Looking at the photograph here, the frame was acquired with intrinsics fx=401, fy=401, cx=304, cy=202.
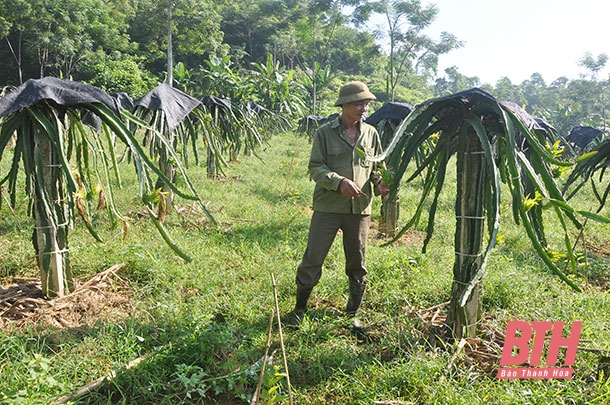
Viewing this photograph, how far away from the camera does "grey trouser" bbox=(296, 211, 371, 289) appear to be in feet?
9.24

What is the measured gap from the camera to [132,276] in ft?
11.1

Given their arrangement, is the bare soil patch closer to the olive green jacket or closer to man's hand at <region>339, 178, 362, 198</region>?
the olive green jacket

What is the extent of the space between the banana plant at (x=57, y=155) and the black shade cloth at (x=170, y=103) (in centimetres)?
129

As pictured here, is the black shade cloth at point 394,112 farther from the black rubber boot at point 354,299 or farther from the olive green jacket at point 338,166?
Result: the black rubber boot at point 354,299

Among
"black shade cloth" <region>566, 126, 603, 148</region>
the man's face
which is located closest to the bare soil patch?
the man's face

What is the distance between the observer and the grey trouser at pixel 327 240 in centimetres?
282

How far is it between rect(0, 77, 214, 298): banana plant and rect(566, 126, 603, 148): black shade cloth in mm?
11609

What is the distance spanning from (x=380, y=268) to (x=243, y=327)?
58.6 inches

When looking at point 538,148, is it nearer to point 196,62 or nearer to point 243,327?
point 243,327

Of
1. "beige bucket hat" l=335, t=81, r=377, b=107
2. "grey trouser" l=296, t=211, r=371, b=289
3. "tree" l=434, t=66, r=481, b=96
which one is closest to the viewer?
"beige bucket hat" l=335, t=81, r=377, b=107

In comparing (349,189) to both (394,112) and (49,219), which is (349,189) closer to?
(49,219)

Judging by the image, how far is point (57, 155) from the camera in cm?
267

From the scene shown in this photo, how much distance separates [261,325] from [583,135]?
37.8ft

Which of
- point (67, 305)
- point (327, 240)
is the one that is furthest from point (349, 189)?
point (67, 305)
